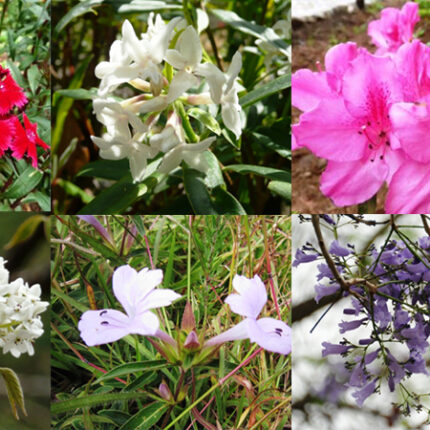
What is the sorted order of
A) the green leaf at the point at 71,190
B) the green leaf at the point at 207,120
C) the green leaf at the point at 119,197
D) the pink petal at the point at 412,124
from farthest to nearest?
Answer: the green leaf at the point at 71,190 < the green leaf at the point at 119,197 < the green leaf at the point at 207,120 < the pink petal at the point at 412,124

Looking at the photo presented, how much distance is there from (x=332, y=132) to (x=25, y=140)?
48cm

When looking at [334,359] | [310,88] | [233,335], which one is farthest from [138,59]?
[334,359]

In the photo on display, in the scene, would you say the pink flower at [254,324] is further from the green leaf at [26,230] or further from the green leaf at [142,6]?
the green leaf at [142,6]

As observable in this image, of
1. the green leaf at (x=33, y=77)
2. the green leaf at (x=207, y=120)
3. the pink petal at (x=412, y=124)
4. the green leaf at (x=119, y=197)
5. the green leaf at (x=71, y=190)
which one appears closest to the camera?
the pink petal at (x=412, y=124)

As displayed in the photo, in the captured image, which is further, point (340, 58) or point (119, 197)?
point (119, 197)

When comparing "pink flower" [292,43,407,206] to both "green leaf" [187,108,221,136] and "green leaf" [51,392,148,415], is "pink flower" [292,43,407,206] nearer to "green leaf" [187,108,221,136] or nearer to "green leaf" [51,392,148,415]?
"green leaf" [187,108,221,136]

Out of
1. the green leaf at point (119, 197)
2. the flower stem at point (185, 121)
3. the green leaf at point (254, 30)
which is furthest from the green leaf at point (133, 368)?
the green leaf at point (254, 30)

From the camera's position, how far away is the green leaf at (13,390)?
0.91 metres

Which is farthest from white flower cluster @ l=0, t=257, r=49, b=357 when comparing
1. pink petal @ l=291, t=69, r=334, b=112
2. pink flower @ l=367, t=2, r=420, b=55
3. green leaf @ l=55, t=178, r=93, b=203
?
pink flower @ l=367, t=2, r=420, b=55

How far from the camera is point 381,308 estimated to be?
2.93ft

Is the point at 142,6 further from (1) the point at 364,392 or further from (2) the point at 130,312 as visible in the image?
(1) the point at 364,392

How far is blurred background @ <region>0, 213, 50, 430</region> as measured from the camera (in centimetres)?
93

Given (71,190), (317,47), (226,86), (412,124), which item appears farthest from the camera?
(71,190)

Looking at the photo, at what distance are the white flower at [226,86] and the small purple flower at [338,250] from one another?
0.26 meters
